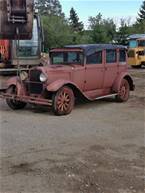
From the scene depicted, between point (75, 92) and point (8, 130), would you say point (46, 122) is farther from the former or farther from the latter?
point (75, 92)

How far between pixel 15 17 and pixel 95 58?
4.54 m

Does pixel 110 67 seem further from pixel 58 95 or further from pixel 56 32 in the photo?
pixel 56 32

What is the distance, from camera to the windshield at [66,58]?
1352cm

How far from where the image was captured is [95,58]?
45.1 feet

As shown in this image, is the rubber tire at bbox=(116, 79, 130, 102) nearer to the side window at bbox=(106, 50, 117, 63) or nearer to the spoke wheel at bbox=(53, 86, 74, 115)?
the side window at bbox=(106, 50, 117, 63)

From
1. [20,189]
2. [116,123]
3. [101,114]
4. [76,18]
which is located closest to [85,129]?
[116,123]

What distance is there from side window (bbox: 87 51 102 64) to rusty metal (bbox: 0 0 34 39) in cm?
334

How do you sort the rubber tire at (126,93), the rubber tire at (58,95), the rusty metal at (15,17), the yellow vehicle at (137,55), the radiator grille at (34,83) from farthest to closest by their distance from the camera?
the yellow vehicle at (137,55)
the rubber tire at (126,93)
the radiator grille at (34,83)
the rubber tire at (58,95)
the rusty metal at (15,17)

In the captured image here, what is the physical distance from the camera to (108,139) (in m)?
9.48

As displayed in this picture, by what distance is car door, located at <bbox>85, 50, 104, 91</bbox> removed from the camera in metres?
13.5

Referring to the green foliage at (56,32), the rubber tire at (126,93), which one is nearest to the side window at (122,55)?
the rubber tire at (126,93)

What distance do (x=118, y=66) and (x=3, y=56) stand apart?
1002 cm

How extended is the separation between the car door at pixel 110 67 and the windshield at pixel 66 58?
1.01 meters

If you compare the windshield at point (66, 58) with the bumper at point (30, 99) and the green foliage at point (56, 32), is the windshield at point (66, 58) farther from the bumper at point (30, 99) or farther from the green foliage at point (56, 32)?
the green foliage at point (56, 32)
